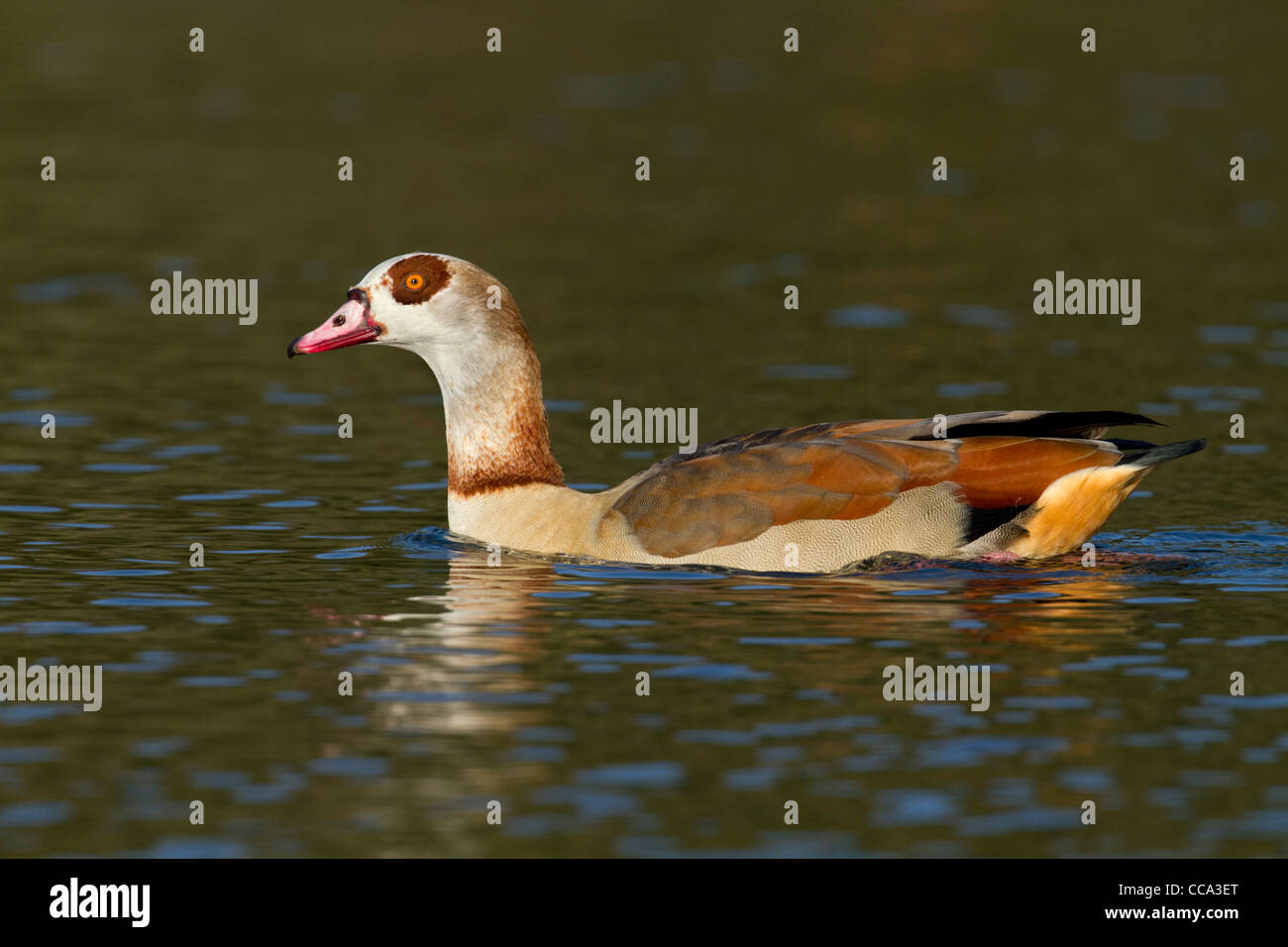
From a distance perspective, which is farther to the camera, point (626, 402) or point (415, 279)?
point (626, 402)

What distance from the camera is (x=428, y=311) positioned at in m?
15.9

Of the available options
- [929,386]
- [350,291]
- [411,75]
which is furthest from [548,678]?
[411,75]

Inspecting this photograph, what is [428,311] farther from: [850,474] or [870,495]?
[870,495]

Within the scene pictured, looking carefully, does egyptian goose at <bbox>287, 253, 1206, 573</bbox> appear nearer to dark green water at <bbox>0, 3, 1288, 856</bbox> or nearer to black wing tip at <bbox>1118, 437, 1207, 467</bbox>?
black wing tip at <bbox>1118, 437, 1207, 467</bbox>

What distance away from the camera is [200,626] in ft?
44.8

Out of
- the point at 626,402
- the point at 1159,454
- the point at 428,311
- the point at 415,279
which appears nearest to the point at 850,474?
the point at 1159,454

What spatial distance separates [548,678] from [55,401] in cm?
986

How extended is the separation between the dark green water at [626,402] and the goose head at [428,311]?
1.41 metres

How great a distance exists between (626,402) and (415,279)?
5101 millimetres

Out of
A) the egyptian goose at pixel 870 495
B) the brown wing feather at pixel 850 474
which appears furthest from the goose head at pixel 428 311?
the brown wing feather at pixel 850 474

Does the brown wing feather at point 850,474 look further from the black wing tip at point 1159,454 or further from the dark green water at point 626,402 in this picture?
the dark green water at point 626,402

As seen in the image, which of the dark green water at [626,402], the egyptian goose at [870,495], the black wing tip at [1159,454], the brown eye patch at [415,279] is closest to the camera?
the dark green water at [626,402]

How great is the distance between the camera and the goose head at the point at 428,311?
15.9m

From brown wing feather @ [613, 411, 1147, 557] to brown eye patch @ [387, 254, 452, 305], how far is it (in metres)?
2.19
